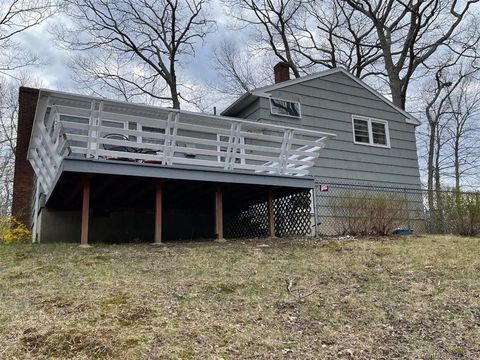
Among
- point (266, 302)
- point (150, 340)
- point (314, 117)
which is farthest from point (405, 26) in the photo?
point (150, 340)

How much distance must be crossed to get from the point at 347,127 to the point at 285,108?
A: 7.34 ft

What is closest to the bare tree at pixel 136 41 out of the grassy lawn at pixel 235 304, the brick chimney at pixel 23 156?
the brick chimney at pixel 23 156

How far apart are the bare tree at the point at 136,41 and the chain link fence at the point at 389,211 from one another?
12.8 meters

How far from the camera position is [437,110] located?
28.0 meters

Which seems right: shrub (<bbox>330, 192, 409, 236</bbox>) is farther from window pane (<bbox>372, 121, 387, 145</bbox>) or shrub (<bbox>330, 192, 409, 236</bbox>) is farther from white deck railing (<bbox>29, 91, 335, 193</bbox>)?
window pane (<bbox>372, 121, 387, 145</bbox>)

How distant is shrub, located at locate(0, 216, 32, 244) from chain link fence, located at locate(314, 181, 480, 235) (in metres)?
8.80

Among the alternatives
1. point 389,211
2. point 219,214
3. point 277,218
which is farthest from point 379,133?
point 219,214

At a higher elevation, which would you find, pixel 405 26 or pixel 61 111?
pixel 405 26

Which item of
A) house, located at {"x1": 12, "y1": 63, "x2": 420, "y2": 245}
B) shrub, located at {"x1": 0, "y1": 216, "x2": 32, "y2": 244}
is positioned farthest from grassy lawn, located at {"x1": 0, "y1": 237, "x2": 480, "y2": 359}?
shrub, located at {"x1": 0, "y1": 216, "x2": 32, "y2": 244}

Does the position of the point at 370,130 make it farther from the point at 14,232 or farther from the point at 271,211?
the point at 14,232

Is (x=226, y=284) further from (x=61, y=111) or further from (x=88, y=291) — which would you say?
(x=61, y=111)

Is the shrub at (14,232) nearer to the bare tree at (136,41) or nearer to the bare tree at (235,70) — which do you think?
the bare tree at (136,41)

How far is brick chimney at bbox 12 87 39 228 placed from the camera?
14.2 meters

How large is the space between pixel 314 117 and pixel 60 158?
304 inches
